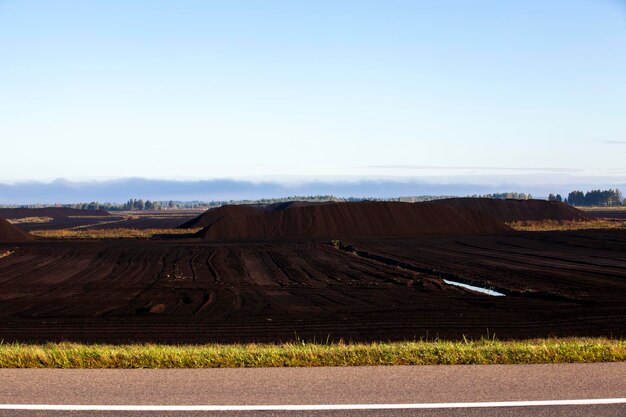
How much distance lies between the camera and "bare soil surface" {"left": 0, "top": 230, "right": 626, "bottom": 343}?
17.0 metres

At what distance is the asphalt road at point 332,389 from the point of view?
20.7ft

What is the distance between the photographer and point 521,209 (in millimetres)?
104062

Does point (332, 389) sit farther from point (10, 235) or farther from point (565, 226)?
point (565, 226)

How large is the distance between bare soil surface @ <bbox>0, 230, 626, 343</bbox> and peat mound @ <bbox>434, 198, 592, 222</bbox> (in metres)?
50.4

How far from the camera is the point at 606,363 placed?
27.2ft

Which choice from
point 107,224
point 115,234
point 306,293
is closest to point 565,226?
point 115,234

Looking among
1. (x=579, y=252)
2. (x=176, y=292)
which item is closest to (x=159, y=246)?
(x=176, y=292)

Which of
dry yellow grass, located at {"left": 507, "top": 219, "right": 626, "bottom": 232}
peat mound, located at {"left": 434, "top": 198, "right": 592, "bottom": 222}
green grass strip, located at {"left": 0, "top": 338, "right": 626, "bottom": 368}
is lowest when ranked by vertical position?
dry yellow grass, located at {"left": 507, "top": 219, "right": 626, "bottom": 232}

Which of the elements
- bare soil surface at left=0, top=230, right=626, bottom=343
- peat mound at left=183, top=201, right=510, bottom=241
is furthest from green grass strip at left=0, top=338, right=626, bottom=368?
peat mound at left=183, top=201, right=510, bottom=241

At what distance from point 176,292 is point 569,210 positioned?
88696 millimetres

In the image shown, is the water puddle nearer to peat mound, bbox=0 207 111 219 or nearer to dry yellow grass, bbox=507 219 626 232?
dry yellow grass, bbox=507 219 626 232

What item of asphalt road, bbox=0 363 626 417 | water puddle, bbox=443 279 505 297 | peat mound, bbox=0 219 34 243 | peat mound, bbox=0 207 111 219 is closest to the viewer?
asphalt road, bbox=0 363 626 417

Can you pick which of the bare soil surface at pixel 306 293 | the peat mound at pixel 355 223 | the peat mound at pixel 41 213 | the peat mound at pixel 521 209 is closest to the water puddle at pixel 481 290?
the bare soil surface at pixel 306 293

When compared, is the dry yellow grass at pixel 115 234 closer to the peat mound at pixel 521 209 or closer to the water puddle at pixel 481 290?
the peat mound at pixel 521 209
